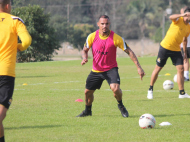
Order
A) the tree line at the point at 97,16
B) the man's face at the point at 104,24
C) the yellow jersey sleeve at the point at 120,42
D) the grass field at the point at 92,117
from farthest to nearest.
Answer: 1. the tree line at the point at 97,16
2. the yellow jersey sleeve at the point at 120,42
3. the man's face at the point at 104,24
4. the grass field at the point at 92,117

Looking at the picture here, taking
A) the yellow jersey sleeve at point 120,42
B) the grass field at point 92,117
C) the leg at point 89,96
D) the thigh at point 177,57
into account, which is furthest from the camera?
the thigh at point 177,57

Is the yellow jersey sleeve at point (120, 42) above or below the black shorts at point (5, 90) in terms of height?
above

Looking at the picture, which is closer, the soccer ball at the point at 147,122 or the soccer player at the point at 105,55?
the soccer ball at the point at 147,122

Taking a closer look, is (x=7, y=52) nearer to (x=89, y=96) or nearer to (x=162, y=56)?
(x=89, y=96)

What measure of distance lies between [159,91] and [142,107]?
3.03 m

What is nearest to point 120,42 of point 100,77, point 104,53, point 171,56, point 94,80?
point 104,53

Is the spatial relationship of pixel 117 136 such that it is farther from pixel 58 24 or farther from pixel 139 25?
pixel 139 25

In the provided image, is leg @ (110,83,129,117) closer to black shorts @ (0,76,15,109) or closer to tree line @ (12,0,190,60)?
black shorts @ (0,76,15,109)

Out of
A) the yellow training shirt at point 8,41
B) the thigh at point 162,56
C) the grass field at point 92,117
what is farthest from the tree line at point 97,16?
the yellow training shirt at point 8,41

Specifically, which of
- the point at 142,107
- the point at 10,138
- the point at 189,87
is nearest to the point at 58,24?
the point at 189,87

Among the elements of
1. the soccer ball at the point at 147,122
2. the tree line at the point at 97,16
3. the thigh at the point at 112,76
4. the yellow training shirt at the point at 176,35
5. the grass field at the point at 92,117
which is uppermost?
the yellow training shirt at the point at 176,35

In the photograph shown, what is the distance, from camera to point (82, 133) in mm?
6164

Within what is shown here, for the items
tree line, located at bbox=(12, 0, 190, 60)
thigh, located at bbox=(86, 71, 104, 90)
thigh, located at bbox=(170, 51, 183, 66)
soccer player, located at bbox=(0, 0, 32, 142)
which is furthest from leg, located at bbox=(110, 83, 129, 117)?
tree line, located at bbox=(12, 0, 190, 60)

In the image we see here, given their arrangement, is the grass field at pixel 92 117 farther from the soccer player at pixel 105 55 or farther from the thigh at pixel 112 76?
the thigh at pixel 112 76
